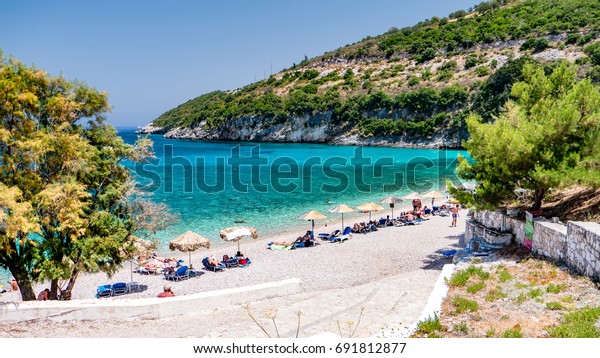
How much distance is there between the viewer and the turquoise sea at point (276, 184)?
97.3 feet

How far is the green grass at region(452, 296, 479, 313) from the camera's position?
8.45m

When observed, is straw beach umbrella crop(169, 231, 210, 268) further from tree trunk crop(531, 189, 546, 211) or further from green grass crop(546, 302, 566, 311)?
green grass crop(546, 302, 566, 311)

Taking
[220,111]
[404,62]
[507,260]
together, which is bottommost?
[507,260]

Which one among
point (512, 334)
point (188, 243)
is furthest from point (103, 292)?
point (512, 334)

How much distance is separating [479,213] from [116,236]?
13.1 m

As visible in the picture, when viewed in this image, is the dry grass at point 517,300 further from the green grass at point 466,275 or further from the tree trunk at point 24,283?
the tree trunk at point 24,283

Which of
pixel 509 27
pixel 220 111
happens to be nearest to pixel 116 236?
pixel 509 27

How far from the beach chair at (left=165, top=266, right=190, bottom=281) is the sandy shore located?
399mm

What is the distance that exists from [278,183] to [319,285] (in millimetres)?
34792

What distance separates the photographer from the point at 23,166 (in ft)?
33.8

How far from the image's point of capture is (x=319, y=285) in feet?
44.1

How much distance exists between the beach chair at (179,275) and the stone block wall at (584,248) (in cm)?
1273

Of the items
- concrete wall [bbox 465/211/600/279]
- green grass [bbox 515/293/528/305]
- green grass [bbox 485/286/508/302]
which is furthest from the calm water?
concrete wall [bbox 465/211/600/279]
